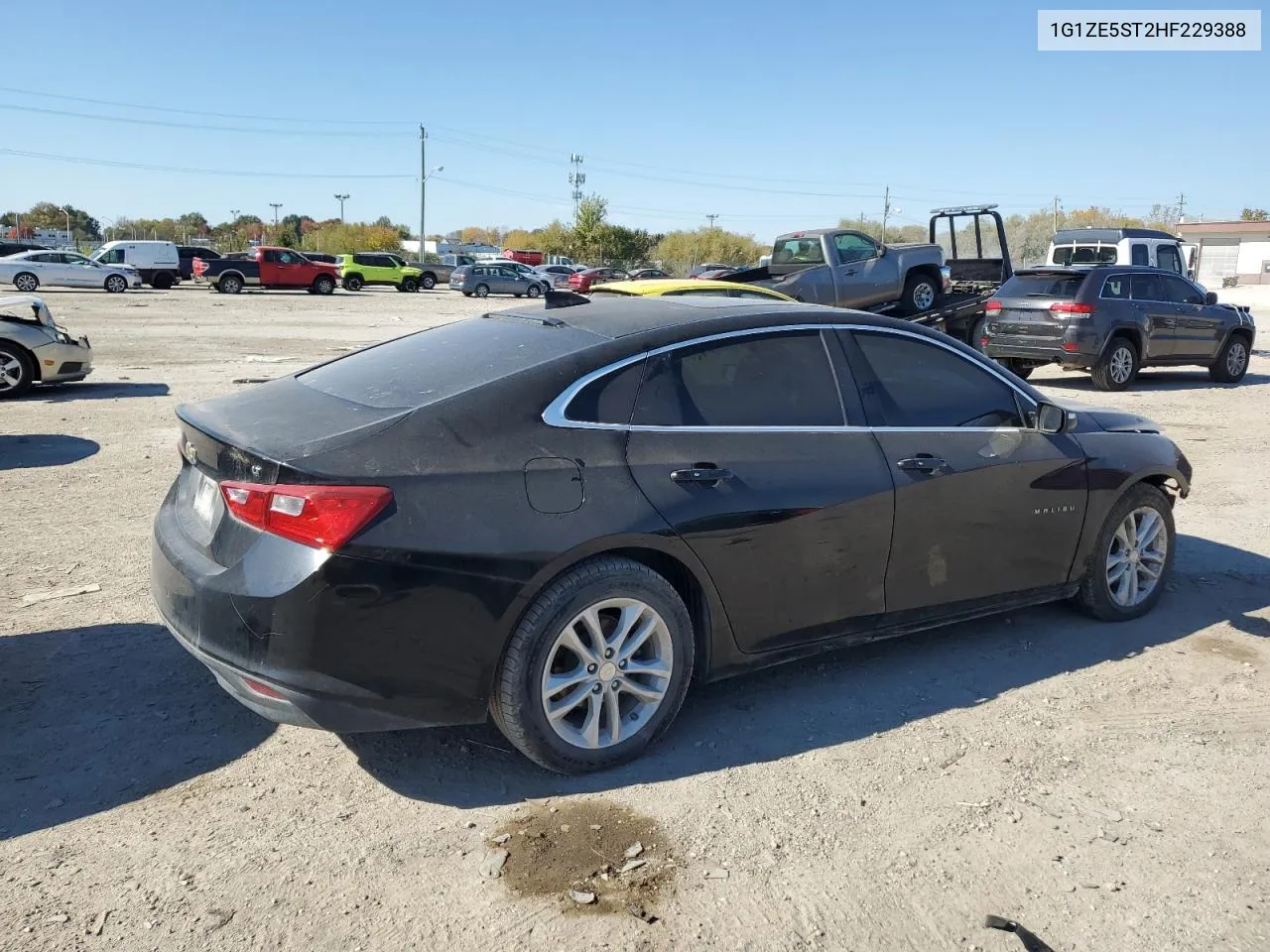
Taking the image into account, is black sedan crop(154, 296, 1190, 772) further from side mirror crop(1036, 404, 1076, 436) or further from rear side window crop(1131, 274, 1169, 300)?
rear side window crop(1131, 274, 1169, 300)

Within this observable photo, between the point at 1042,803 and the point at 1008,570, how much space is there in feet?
4.51

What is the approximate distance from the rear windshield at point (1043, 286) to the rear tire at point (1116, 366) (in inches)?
37.3

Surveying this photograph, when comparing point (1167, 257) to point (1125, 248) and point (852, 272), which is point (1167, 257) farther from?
point (852, 272)

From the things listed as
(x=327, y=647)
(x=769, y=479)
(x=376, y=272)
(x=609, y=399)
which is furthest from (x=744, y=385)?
(x=376, y=272)

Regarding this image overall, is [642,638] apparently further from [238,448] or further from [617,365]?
[238,448]

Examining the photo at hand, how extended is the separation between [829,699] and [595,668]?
47.9 inches

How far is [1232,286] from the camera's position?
57219mm

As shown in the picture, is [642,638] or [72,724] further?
[72,724]

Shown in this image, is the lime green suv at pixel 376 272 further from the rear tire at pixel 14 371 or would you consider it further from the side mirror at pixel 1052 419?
the side mirror at pixel 1052 419

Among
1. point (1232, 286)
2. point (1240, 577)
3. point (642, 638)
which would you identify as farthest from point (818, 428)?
point (1232, 286)

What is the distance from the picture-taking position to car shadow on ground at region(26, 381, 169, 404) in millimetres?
Result: 11968

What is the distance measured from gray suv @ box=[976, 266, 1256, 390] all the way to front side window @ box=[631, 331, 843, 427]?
448 inches

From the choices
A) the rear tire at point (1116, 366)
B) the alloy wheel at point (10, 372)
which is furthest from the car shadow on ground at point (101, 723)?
the rear tire at point (1116, 366)

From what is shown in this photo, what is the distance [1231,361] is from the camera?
53.2 ft
